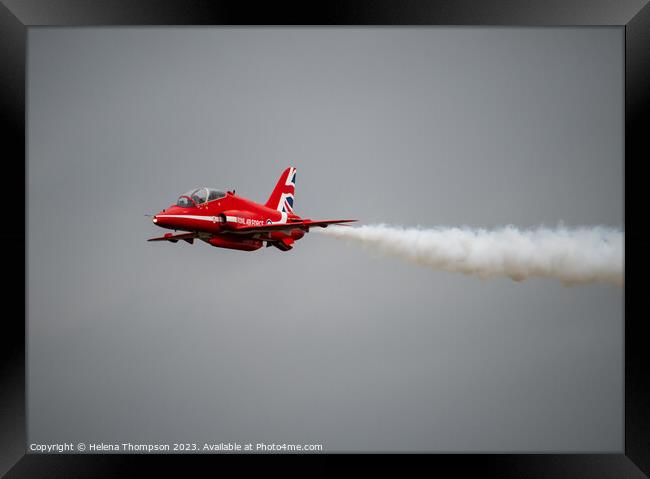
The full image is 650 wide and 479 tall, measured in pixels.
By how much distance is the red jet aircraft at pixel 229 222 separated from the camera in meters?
21.4

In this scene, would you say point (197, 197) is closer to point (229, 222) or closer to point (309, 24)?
point (229, 222)

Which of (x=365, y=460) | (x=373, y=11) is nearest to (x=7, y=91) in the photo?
(x=373, y=11)

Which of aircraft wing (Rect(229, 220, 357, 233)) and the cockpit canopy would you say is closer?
the cockpit canopy

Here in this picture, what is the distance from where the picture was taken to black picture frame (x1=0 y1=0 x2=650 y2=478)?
14.3 metres

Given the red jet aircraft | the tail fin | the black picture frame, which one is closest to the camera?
the black picture frame

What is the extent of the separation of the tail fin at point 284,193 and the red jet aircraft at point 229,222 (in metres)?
1.40

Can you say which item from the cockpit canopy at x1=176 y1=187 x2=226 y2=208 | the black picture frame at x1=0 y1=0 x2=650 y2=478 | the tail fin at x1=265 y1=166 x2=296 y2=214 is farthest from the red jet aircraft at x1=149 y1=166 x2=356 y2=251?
the black picture frame at x1=0 y1=0 x2=650 y2=478

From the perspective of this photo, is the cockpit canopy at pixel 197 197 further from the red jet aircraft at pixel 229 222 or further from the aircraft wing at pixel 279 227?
the aircraft wing at pixel 279 227

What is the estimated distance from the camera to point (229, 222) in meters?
22.1

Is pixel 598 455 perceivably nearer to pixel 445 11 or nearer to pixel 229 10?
pixel 445 11

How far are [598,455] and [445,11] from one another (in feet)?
31.6

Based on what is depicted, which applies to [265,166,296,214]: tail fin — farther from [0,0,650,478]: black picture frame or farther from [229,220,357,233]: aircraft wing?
[0,0,650,478]: black picture frame

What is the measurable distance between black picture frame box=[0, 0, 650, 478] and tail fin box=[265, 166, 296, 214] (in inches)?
459

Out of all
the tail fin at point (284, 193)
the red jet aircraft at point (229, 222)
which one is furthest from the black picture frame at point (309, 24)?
the tail fin at point (284, 193)
